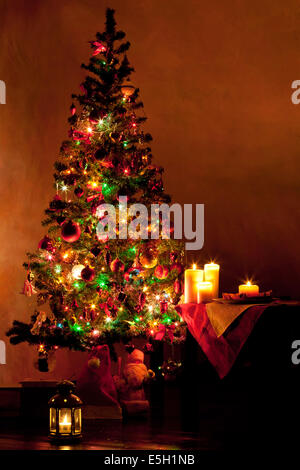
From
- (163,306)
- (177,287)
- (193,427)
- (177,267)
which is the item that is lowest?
(193,427)

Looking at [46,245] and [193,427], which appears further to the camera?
[46,245]

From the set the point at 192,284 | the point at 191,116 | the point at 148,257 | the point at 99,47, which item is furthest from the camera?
the point at 191,116

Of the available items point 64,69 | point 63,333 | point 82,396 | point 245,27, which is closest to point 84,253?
point 63,333

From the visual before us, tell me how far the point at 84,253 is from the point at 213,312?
Answer: 89cm

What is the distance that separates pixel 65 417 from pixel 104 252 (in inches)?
39.0

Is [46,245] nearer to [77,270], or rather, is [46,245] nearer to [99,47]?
[77,270]

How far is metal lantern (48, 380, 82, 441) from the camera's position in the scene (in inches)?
104

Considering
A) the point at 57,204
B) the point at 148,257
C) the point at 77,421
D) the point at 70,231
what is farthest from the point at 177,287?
the point at 77,421

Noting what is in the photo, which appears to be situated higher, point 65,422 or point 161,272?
point 161,272

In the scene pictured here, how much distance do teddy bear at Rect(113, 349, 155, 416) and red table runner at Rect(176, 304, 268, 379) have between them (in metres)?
0.37

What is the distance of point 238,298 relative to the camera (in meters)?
2.86

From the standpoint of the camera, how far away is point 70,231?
3.28 metres

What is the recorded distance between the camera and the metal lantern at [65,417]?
8.71ft

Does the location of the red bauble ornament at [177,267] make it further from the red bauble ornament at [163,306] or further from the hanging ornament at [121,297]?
the hanging ornament at [121,297]
